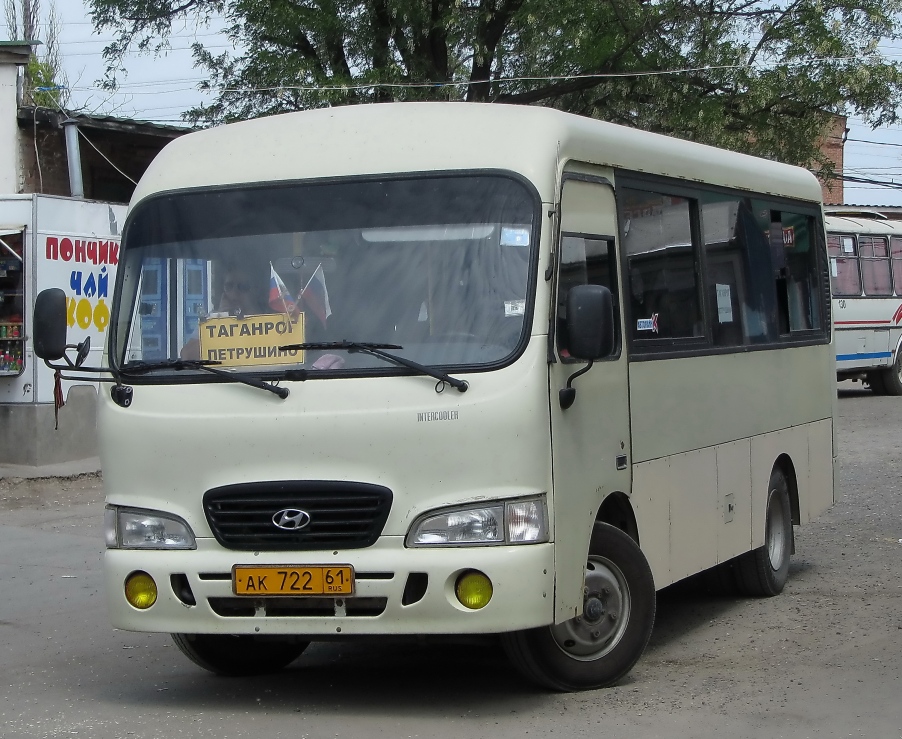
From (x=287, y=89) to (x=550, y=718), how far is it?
810 inches

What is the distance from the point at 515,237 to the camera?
21.0 feet

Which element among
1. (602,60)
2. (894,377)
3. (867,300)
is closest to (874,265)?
(867,300)

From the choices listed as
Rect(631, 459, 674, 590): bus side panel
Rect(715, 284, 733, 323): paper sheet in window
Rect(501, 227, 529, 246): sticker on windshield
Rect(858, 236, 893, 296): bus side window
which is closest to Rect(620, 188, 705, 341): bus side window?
Rect(715, 284, 733, 323): paper sheet in window

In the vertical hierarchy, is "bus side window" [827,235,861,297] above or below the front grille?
above

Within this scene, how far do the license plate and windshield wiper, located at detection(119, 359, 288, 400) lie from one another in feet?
2.47

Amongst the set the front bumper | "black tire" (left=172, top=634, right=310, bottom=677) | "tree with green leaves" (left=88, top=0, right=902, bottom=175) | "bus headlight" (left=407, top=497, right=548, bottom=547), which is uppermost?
"tree with green leaves" (left=88, top=0, right=902, bottom=175)

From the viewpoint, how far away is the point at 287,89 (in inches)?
1006

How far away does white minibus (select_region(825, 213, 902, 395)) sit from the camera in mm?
28297

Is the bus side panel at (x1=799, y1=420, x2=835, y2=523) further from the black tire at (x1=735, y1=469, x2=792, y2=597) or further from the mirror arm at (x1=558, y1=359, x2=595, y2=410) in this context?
the mirror arm at (x1=558, y1=359, x2=595, y2=410)

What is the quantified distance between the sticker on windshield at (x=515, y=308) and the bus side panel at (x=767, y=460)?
Answer: 3322 millimetres

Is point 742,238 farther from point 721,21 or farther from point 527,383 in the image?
point 721,21

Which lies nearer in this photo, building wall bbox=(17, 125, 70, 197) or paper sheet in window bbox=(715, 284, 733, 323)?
paper sheet in window bbox=(715, 284, 733, 323)

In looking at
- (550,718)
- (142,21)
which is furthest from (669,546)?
(142,21)

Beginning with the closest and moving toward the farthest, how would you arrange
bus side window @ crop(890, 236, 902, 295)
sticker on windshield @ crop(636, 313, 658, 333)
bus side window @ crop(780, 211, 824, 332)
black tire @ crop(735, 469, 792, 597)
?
sticker on windshield @ crop(636, 313, 658, 333) < black tire @ crop(735, 469, 792, 597) < bus side window @ crop(780, 211, 824, 332) < bus side window @ crop(890, 236, 902, 295)
